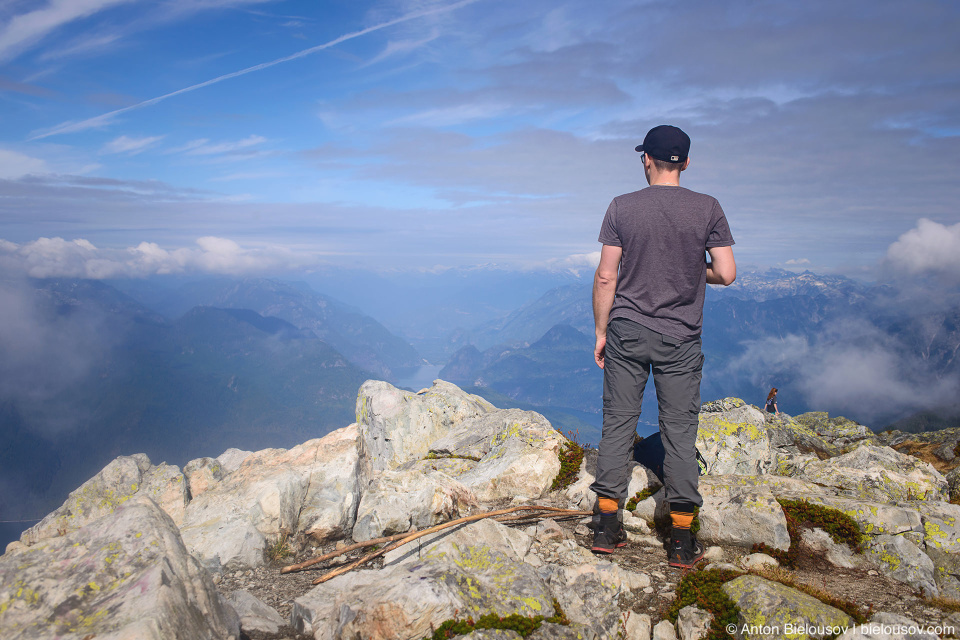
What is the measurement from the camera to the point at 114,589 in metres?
4.61

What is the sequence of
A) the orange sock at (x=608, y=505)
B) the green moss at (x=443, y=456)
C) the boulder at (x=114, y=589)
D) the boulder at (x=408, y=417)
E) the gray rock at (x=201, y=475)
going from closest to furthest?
the boulder at (x=114, y=589)
the orange sock at (x=608, y=505)
the green moss at (x=443, y=456)
the gray rock at (x=201, y=475)
the boulder at (x=408, y=417)

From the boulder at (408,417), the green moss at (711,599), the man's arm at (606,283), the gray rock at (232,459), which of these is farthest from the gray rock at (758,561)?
the gray rock at (232,459)

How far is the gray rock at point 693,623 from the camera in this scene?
203 inches

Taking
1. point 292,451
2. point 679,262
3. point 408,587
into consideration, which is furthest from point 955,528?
point 292,451

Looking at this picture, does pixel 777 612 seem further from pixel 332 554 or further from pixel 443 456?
pixel 443 456

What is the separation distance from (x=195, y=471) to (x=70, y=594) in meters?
12.4

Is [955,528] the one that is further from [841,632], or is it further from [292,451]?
[292,451]

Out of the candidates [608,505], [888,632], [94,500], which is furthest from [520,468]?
[94,500]

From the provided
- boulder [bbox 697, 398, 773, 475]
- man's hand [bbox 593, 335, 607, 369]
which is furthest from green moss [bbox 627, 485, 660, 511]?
boulder [bbox 697, 398, 773, 475]

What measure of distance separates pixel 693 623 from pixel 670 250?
4552mm

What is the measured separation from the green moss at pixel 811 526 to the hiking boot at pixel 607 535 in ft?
6.98

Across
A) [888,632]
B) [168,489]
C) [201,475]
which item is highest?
[888,632]

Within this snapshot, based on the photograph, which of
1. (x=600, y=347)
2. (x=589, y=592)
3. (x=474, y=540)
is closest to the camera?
(x=589, y=592)

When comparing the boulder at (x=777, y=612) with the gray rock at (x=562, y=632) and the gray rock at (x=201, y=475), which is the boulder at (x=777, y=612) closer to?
the gray rock at (x=562, y=632)
